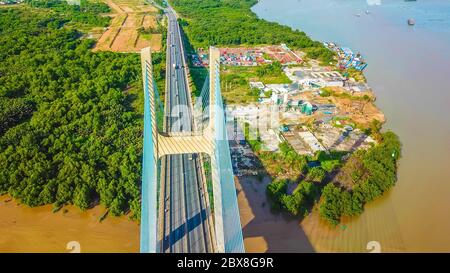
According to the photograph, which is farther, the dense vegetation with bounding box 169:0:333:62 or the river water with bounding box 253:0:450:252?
the dense vegetation with bounding box 169:0:333:62

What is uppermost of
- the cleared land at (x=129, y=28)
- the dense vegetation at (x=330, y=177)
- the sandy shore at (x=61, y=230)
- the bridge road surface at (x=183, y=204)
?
the cleared land at (x=129, y=28)

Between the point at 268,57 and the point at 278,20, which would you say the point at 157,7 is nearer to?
the point at 278,20

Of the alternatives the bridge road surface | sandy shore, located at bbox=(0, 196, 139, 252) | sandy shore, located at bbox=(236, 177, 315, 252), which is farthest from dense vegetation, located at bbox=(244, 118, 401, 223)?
sandy shore, located at bbox=(0, 196, 139, 252)

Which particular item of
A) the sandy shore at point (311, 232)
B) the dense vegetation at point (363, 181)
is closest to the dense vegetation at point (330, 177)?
the dense vegetation at point (363, 181)

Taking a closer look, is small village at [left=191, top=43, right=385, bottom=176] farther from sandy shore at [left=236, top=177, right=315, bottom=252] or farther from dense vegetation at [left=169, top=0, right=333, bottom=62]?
dense vegetation at [left=169, top=0, right=333, bottom=62]

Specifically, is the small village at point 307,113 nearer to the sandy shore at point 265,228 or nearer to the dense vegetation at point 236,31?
→ the sandy shore at point 265,228

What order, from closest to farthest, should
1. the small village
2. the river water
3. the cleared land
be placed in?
the river water
the small village
the cleared land

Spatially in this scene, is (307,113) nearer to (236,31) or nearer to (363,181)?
(363,181)
